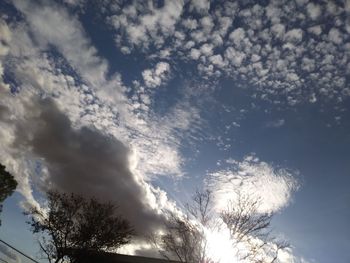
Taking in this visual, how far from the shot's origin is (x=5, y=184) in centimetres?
3219

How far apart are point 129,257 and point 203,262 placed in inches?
225

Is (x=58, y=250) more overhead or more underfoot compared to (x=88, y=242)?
more underfoot

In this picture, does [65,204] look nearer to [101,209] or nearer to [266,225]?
[101,209]

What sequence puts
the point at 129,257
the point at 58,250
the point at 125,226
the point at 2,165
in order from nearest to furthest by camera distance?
the point at 129,257 → the point at 58,250 → the point at 2,165 → the point at 125,226

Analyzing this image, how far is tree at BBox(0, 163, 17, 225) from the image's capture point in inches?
1256

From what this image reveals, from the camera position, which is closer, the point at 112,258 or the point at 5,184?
the point at 112,258

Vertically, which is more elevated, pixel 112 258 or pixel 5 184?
pixel 5 184

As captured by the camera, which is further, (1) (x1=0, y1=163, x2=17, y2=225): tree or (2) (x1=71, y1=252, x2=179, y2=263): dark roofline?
(1) (x1=0, y1=163, x2=17, y2=225): tree

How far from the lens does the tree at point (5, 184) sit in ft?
105

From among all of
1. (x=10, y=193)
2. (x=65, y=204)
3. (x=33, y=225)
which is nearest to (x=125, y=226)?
(x=65, y=204)

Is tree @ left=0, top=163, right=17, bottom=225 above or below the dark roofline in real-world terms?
above

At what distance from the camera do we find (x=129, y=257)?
2259 cm

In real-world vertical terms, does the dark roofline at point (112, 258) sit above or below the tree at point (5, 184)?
below

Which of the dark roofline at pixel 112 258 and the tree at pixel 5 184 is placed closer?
the dark roofline at pixel 112 258
